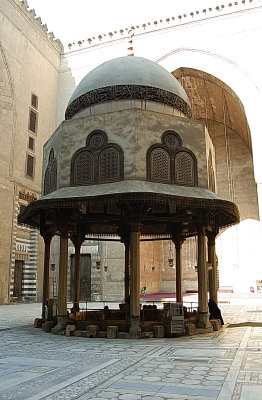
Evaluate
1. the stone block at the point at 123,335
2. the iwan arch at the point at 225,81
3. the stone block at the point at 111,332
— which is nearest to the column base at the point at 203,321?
the stone block at the point at 123,335

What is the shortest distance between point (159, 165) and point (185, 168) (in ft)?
2.35

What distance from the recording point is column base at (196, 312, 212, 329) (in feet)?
31.4

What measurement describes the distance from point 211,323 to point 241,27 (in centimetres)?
1994

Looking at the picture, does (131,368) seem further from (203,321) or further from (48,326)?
(48,326)

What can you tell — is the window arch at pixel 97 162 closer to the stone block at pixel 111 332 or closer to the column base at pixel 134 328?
the column base at pixel 134 328

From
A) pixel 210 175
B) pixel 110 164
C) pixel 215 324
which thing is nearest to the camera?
pixel 110 164

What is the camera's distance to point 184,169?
964 centimetres

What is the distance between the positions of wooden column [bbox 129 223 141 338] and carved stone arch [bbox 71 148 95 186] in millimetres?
1655

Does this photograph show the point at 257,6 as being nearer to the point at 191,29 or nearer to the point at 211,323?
the point at 191,29

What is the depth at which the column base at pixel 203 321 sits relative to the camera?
9562mm

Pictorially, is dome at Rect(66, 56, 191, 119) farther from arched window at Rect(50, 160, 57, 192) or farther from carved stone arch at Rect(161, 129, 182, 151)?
arched window at Rect(50, 160, 57, 192)

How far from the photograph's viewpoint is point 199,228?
32.3 feet

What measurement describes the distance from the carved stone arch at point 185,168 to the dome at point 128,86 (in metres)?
1.73

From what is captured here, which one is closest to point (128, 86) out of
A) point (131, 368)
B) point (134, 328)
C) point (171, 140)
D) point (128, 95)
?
point (128, 95)
